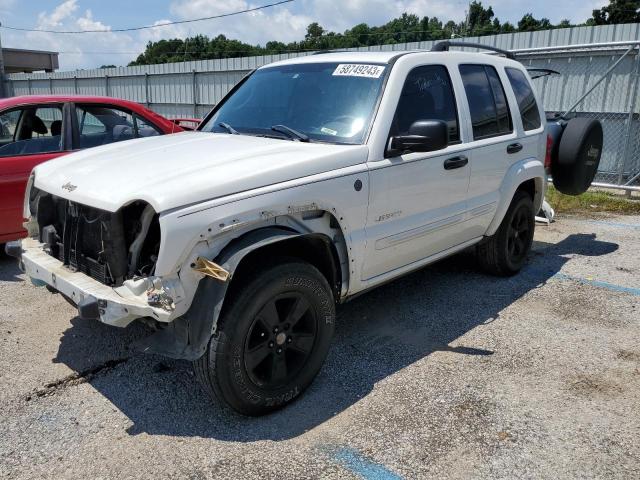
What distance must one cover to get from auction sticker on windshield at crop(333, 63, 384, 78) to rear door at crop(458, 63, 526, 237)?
0.96 m

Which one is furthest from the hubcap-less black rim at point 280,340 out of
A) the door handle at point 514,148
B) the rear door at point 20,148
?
the rear door at point 20,148

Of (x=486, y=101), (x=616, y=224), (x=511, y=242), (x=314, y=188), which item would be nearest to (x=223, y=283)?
(x=314, y=188)

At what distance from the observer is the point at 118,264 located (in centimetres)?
300

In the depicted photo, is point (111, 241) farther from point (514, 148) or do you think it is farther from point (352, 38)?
point (352, 38)

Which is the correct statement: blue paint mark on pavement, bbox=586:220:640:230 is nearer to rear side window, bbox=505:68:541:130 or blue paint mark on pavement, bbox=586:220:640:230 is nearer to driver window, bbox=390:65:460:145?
rear side window, bbox=505:68:541:130

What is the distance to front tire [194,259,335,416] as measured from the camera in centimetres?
296

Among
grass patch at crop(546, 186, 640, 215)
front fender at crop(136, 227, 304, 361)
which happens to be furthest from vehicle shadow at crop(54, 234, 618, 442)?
grass patch at crop(546, 186, 640, 215)

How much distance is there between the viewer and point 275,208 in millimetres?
3080

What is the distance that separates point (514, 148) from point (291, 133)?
232 cm

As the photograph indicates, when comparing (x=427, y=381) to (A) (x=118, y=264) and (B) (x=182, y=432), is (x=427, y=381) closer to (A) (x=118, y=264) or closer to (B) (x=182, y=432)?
(B) (x=182, y=432)

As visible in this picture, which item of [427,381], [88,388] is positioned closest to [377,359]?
[427,381]

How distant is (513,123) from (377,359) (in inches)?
102

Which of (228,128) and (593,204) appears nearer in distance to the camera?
(228,128)

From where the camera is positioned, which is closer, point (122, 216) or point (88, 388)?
point (122, 216)
